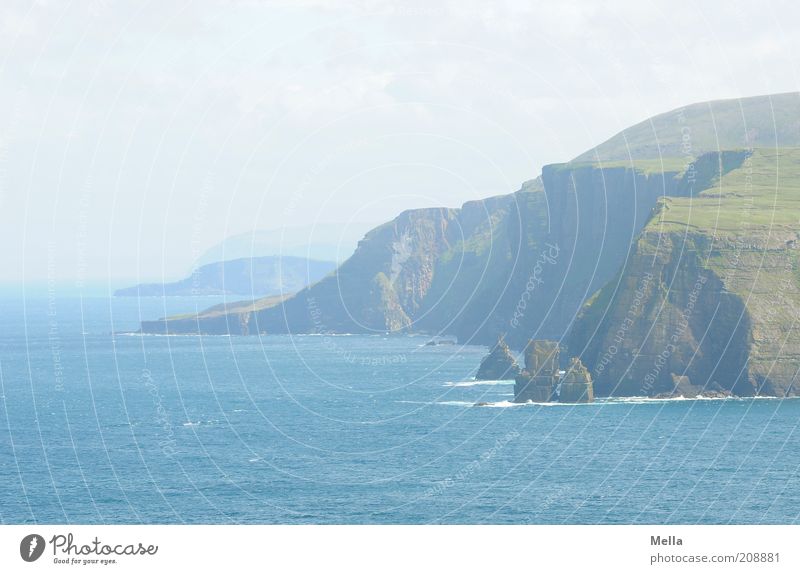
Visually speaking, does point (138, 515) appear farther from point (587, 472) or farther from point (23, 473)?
point (587, 472)

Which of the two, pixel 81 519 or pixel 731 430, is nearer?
pixel 81 519

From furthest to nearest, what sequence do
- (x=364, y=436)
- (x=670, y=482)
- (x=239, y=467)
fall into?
1. (x=364, y=436)
2. (x=239, y=467)
3. (x=670, y=482)

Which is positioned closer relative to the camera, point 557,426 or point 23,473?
point 23,473
